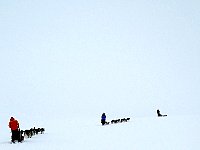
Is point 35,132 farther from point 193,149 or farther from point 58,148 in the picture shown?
point 193,149

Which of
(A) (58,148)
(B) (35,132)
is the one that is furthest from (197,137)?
(B) (35,132)

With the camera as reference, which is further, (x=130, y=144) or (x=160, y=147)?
(x=130, y=144)

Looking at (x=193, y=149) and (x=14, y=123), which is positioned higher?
(x=14, y=123)

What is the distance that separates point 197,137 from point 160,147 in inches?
181

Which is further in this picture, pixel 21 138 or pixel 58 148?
pixel 21 138

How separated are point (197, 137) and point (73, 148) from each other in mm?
7363

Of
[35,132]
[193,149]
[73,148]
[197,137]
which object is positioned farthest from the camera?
[35,132]

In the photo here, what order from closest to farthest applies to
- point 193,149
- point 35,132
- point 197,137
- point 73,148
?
point 193,149, point 73,148, point 197,137, point 35,132

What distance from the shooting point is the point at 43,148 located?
17.6 m

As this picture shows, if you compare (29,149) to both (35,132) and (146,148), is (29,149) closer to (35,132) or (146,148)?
(146,148)

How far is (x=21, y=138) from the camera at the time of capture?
2164cm

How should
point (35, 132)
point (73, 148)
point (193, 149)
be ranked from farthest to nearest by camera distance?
point (35, 132) → point (73, 148) → point (193, 149)

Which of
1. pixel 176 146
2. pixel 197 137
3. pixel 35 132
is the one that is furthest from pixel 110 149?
pixel 35 132

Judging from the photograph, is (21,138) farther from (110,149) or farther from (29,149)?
(110,149)
